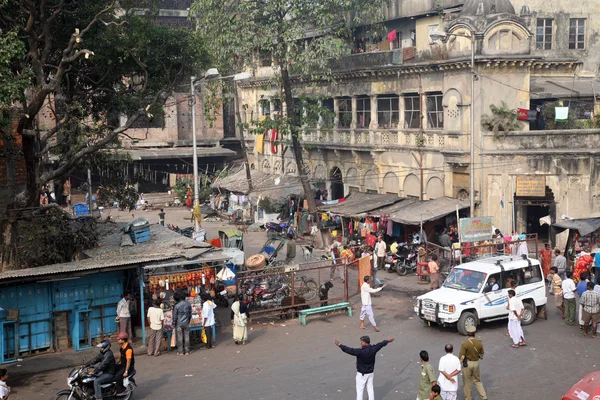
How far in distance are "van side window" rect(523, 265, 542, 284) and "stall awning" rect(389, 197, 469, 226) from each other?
9049 mm

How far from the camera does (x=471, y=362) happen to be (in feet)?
44.7

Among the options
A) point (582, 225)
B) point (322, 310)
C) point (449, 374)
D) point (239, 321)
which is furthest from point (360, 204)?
point (449, 374)

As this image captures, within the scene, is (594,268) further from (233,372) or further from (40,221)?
(40,221)

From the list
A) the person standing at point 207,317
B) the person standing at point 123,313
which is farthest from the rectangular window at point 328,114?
the person standing at point 123,313

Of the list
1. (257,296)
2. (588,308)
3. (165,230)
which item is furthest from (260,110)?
(588,308)

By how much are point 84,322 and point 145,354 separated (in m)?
1.86

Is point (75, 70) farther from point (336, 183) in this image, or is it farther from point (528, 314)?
point (336, 183)

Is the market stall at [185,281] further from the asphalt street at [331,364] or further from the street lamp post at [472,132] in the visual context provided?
the street lamp post at [472,132]

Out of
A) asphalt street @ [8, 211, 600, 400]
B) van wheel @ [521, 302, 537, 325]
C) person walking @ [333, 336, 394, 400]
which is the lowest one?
asphalt street @ [8, 211, 600, 400]

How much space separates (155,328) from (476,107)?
18.5 meters

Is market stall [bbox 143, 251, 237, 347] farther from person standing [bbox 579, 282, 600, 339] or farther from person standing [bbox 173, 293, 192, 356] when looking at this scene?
person standing [bbox 579, 282, 600, 339]

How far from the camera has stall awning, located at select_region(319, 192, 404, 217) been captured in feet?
107

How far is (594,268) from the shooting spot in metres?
22.8

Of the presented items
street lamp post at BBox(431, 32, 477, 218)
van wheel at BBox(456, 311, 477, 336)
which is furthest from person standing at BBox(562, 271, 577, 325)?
street lamp post at BBox(431, 32, 477, 218)
